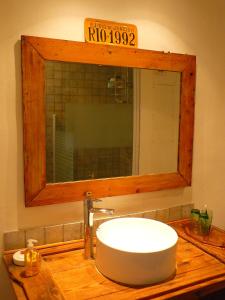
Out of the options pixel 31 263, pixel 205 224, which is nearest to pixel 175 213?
pixel 205 224

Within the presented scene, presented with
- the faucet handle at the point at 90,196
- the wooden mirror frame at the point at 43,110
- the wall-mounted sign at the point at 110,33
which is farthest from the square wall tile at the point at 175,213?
the wall-mounted sign at the point at 110,33

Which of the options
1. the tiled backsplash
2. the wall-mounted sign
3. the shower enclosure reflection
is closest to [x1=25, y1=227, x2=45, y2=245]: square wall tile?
the tiled backsplash

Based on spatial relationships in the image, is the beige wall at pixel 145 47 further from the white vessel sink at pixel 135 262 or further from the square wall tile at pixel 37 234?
the white vessel sink at pixel 135 262

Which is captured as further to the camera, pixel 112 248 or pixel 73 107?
pixel 73 107

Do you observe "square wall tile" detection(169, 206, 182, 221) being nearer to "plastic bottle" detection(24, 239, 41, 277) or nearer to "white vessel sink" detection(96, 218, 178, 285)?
"white vessel sink" detection(96, 218, 178, 285)

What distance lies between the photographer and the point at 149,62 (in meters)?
1.51

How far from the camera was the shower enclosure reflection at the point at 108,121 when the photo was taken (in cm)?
136

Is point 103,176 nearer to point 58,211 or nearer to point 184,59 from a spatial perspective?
point 58,211

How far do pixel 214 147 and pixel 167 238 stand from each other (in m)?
0.72

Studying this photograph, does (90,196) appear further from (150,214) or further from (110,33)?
(110,33)

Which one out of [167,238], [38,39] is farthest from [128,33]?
[167,238]

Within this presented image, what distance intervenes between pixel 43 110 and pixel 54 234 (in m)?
0.59

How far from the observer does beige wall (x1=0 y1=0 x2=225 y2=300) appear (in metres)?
1.27

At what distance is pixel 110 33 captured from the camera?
4.70 feet
